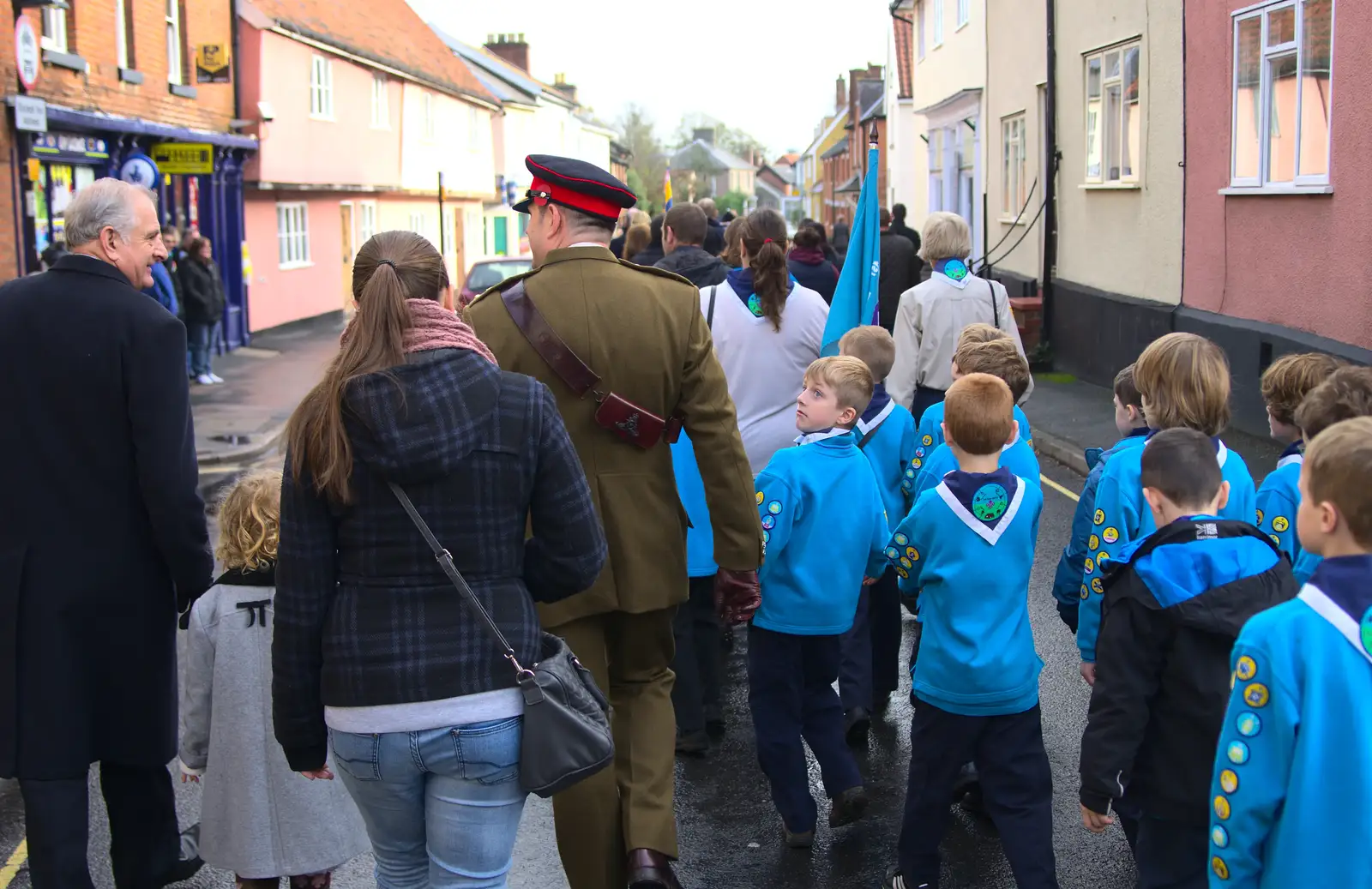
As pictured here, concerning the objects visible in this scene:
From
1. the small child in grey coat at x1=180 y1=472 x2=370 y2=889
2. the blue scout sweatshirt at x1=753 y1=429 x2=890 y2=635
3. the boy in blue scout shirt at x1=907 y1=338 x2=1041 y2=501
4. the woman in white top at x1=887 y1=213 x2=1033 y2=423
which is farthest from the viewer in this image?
the woman in white top at x1=887 y1=213 x2=1033 y2=423

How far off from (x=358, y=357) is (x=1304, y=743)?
190 cm

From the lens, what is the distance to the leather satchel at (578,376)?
3.73 meters

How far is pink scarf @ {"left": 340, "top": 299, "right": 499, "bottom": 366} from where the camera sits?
2736 mm

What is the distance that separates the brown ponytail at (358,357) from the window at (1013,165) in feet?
62.0

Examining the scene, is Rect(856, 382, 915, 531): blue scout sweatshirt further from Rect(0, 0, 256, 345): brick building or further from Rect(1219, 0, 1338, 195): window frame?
Rect(0, 0, 256, 345): brick building

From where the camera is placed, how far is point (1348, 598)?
7.96 ft

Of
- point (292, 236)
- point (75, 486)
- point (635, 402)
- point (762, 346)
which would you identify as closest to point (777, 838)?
point (635, 402)

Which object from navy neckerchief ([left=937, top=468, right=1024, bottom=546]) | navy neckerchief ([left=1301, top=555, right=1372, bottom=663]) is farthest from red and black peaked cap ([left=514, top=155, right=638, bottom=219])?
navy neckerchief ([left=1301, top=555, right=1372, bottom=663])

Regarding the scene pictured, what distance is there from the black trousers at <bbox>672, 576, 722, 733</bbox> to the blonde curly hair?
73.1 inches

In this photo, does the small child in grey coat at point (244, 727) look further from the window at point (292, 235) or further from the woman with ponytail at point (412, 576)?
the window at point (292, 235)

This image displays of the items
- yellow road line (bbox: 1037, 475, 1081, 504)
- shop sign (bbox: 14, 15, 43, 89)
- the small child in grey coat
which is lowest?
yellow road line (bbox: 1037, 475, 1081, 504)

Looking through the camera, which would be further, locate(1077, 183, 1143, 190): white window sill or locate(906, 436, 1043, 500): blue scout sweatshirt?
locate(1077, 183, 1143, 190): white window sill

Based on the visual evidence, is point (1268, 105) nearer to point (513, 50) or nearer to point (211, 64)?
point (211, 64)

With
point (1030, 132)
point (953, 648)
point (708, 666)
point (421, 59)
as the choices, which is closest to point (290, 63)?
point (421, 59)
